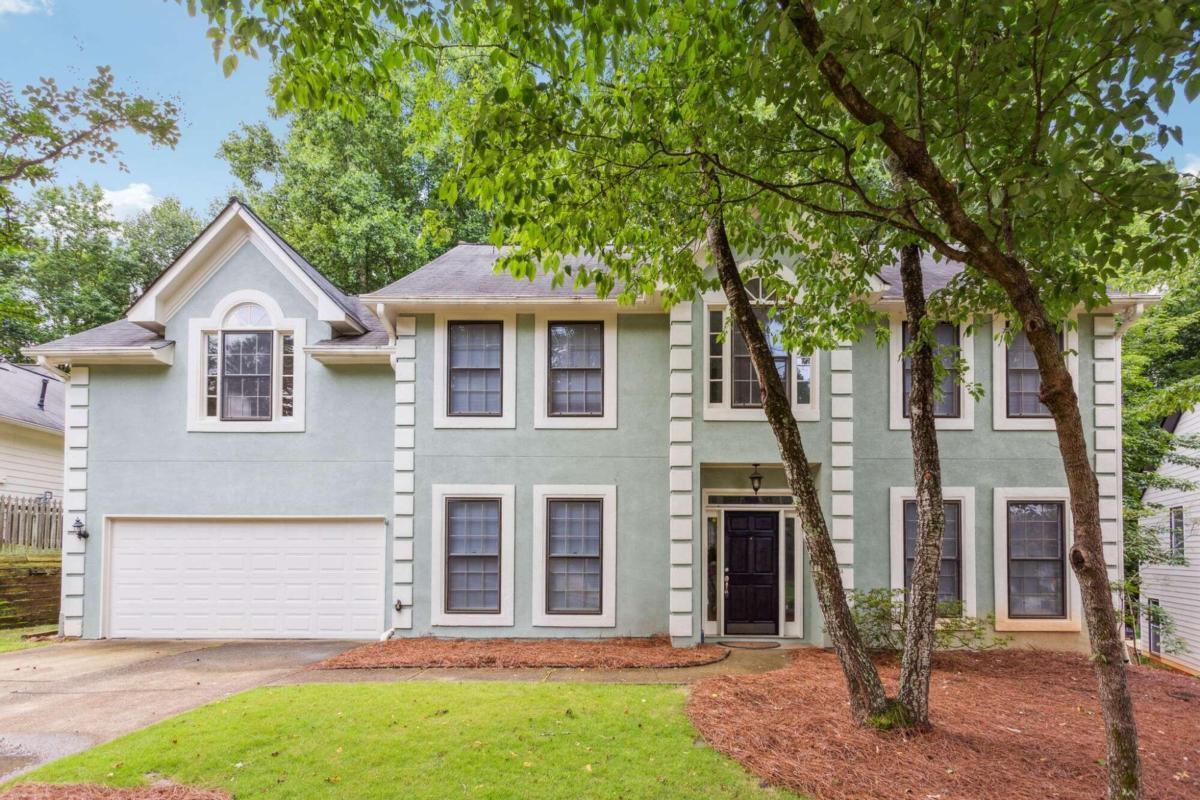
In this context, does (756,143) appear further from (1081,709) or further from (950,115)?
(1081,709)

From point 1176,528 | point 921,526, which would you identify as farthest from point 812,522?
point 1176,528

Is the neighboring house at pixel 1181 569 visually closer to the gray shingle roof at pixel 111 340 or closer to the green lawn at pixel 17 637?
the gray shingle roof at pixel 111 340

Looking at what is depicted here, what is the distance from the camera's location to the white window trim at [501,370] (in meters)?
10.5

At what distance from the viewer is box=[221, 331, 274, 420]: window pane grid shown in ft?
36.4

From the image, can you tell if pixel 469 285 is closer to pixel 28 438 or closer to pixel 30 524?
pixel 30 524

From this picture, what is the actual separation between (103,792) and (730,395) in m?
8.02

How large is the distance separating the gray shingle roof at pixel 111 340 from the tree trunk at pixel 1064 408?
36.3 ft

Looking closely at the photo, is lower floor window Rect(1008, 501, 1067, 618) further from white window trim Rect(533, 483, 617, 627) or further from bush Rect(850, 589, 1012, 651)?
white window trim Rect(533, 483, 617, 627)

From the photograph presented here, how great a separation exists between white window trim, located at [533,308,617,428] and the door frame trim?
2007 mm

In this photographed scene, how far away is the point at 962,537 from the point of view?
10031 mm

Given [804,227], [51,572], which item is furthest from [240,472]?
[804,227]

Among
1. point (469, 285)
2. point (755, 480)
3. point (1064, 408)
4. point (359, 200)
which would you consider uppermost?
point (359, 200)

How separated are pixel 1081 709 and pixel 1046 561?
12.7ft

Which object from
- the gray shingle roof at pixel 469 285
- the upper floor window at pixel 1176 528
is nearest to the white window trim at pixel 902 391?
the gray shingle roof at pixel 469 285
